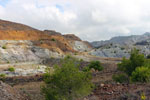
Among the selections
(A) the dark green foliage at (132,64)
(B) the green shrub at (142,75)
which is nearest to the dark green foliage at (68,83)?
(B) the green shrub at (142,75)

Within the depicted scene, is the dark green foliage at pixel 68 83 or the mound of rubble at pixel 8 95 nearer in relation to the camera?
the dark green foliage at pixel 68 83

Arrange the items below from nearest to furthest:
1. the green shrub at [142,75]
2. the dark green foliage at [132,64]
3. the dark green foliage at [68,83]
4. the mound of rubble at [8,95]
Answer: the dark green foliage at [68,83]
the mound of rubble at [8,95]
the green shrub at [142,75]
the dark green foliage at [132,64]

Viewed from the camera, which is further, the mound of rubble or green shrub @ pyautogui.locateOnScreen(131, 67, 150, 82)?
green shrub @ pyautogui.locateOnScreen(131, 67, 150, 82)

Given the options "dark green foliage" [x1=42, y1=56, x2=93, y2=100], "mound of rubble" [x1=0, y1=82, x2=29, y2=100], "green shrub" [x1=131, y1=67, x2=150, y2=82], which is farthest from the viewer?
"green shrub" [x1=131, y1=67, x2=150, y2=82]

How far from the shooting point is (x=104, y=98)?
27.2 ft

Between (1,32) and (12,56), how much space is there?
1250cm

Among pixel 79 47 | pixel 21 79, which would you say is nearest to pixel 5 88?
pixel 21 79

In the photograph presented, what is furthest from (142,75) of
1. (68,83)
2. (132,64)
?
(68,83)

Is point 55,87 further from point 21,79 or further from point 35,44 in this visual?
point 35,44

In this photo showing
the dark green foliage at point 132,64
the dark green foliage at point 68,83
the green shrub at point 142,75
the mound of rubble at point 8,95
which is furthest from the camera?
the dark green foliage at point 132,64

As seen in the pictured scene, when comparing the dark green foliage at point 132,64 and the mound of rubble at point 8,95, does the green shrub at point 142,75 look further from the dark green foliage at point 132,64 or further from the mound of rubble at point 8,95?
the mound of rubble at point 8,95

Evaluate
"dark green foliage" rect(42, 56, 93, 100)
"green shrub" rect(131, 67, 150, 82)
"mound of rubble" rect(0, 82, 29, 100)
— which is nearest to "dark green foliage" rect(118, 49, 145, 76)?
"green shrub" rect(131, 67, 150, 82)

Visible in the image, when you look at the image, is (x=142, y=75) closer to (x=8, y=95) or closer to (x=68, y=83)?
(x=68, y=83)

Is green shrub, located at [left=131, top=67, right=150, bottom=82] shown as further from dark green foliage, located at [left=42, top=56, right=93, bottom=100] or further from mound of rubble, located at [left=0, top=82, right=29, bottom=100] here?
mound of rubble, located at [left=0, top=82, right=29, bottom=100]
